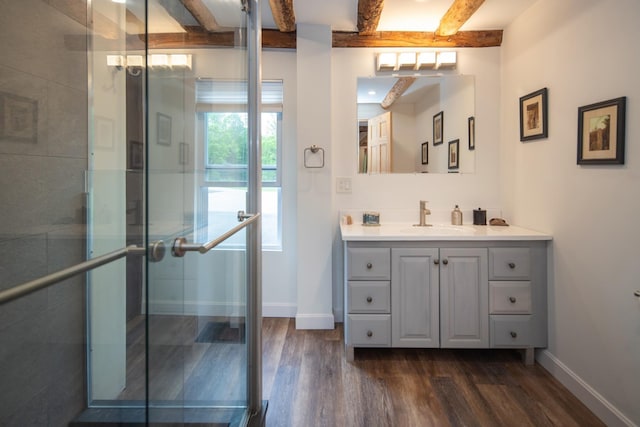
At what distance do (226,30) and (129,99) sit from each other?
555 millimetres

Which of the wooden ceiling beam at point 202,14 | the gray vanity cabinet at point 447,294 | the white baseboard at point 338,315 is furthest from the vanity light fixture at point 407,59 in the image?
the white baseboard at point 338,315

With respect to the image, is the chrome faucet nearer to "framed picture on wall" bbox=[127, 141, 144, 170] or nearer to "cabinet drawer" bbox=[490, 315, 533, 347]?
"cabinet drawer" bbox=[490, 315, 533, 347]

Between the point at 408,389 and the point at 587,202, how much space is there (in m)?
1.40

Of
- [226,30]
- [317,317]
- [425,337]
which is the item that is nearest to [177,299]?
[226,30]

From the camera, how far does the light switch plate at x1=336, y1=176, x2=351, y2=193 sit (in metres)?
2.87

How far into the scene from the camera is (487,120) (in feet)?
9.23

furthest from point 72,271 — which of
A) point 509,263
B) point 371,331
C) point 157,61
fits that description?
point 509,263

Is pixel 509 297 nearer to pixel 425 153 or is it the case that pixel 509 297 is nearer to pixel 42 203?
pixel 425 153

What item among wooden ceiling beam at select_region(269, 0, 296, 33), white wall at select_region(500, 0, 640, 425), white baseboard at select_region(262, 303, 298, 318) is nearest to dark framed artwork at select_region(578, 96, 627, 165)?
white wall at select_region(500, 0, 640, 425)

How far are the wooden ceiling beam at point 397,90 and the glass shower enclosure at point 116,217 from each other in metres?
1.63

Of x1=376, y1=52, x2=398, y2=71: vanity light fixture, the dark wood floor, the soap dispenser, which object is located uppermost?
x1=376, y1=52, x2=398, y2=71: vanity light fixture

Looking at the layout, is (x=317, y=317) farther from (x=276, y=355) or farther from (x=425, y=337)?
(x=425, y=337)

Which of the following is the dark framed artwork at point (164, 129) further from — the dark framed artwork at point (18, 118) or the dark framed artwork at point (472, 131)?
the dark framed artwork at point (472, 131)

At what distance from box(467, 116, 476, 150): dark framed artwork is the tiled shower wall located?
2.57m
